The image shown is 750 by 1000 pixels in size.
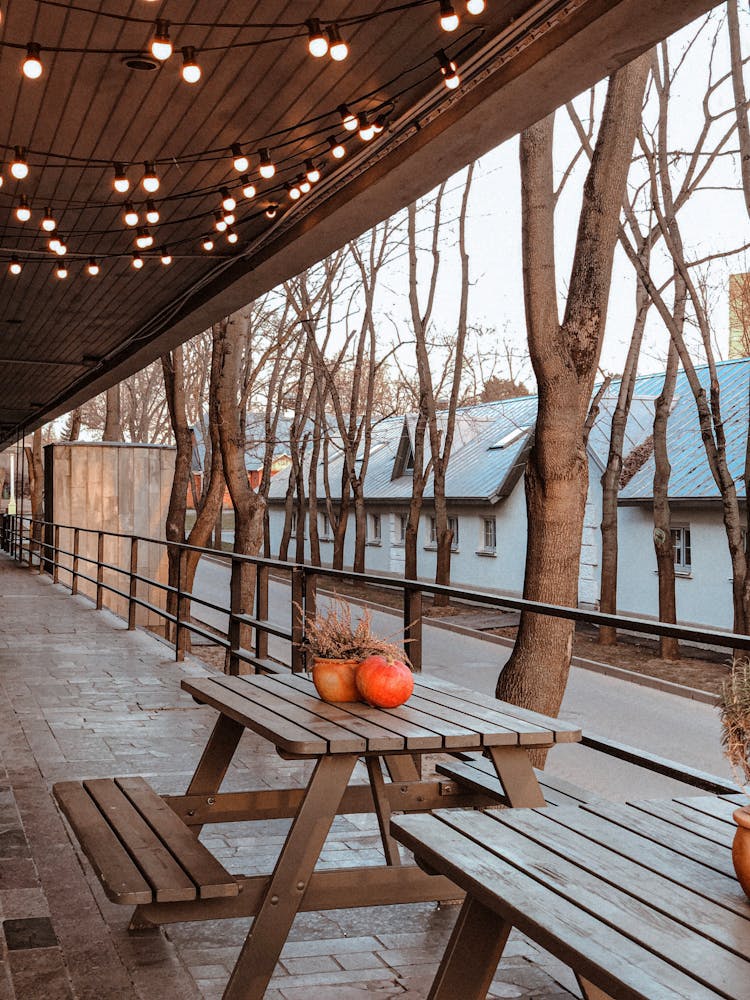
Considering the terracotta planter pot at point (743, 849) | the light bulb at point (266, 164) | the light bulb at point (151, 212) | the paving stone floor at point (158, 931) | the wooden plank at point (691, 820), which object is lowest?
the paving stone floor at point (158, 931)

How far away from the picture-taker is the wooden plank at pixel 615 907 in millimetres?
1423

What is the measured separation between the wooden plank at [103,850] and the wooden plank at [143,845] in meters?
0.02

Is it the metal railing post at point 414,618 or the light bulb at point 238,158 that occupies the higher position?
the light bulb at point 238,158

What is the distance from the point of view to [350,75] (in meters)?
5.06

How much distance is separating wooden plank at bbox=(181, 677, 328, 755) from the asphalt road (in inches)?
179

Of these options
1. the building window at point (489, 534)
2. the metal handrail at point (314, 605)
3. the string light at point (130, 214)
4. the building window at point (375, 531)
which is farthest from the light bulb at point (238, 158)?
the building window at point (375, 531)

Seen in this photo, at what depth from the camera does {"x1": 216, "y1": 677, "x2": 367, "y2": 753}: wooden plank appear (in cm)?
271

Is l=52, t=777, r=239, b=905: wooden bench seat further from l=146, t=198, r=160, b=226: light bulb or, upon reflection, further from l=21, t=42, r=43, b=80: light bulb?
l=146, t=198, r=160, b=226: light bulb

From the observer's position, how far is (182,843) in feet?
9.73

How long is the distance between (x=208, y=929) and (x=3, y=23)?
363 cm

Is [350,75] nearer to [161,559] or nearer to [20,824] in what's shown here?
[20,824]

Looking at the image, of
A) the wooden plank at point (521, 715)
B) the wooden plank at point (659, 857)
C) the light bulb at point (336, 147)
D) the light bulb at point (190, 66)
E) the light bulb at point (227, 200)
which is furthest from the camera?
the light bulb at point (227, 200)

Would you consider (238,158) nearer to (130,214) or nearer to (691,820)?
(130,214)

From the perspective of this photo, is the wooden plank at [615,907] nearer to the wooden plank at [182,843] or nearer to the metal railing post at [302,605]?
the wooden plank at [182,843]
